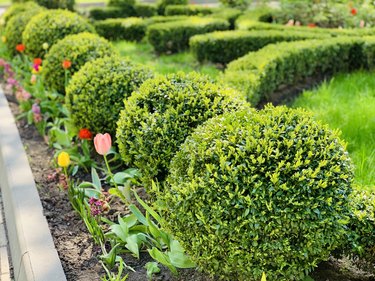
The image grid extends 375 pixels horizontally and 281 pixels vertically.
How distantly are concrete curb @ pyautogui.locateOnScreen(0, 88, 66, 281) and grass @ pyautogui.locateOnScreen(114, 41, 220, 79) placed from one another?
2.75 meters

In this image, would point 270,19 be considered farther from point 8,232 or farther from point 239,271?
point 239,271

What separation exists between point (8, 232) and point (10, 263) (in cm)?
35

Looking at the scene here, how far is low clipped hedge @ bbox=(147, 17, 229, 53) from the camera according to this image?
8758 millimetres

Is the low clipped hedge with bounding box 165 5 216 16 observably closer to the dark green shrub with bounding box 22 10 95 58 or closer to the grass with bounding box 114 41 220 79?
the grass with bounding box 114 41 220 79

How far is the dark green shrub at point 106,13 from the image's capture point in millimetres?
11477

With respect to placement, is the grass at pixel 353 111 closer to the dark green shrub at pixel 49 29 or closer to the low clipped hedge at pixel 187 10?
the dark green shrub at pixel 49 29

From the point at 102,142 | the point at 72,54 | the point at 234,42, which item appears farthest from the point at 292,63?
the point at 102,142

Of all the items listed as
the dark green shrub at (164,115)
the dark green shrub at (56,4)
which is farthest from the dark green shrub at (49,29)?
the dark green shrub at (56,4)

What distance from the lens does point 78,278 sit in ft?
10.1

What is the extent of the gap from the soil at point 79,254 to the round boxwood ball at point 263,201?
43 cm

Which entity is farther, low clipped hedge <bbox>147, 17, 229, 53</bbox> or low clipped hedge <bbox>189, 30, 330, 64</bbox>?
low clipped hedge <bbox>147, 17, 229, 53</bbox>

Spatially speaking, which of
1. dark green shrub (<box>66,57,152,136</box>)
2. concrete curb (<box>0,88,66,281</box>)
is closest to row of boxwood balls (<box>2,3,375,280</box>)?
concrete curb (<box>0,88,66,281</box>)

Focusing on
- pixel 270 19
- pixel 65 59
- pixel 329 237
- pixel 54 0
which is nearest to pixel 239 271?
pixel 329 237

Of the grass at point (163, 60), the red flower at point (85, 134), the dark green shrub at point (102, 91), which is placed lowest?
the grass at point (163, 60)
